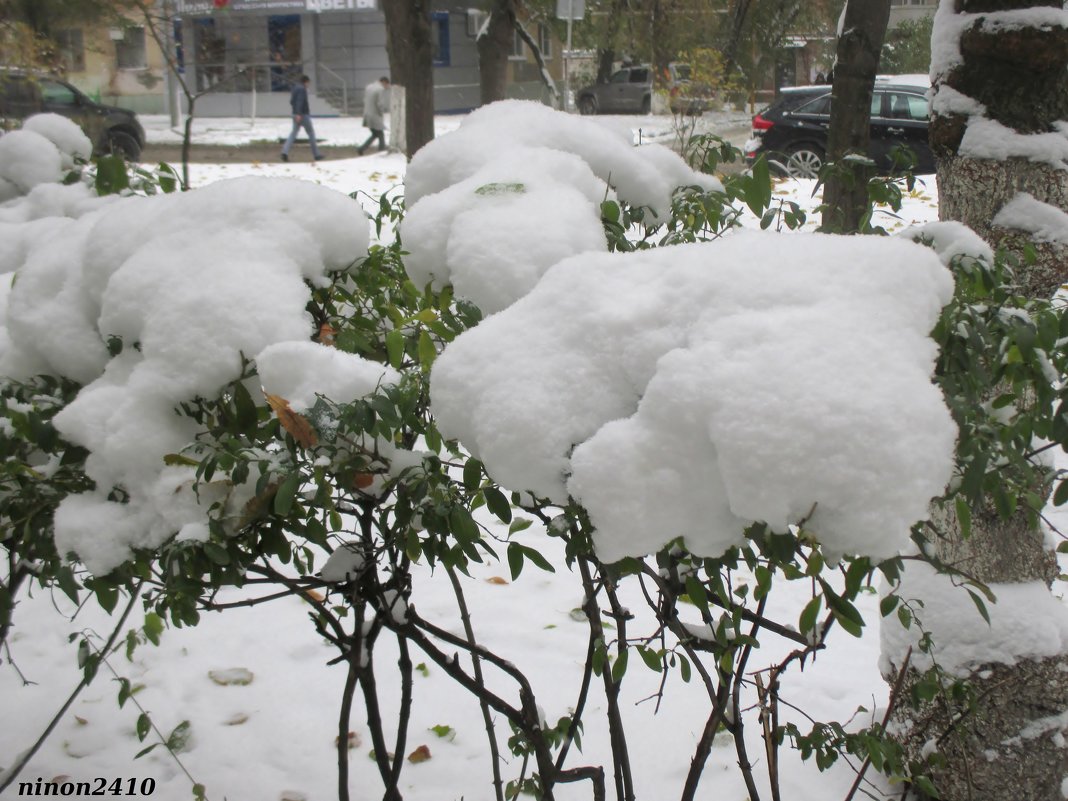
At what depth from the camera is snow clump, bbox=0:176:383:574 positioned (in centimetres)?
161

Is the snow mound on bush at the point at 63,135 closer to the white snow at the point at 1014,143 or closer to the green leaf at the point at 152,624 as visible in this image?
the green leaf at the point at 152,624

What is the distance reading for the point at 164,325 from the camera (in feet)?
5.36

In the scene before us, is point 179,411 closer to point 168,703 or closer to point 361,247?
point 361,247

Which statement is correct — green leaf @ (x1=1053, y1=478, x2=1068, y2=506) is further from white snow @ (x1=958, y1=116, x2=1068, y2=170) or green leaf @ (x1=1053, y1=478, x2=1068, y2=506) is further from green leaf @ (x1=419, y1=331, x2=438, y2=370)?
white snow @ (x1=958, y1=116, x2=1068, y2=170)

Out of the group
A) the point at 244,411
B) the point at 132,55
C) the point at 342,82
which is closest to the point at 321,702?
the point at 244,411

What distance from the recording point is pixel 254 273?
171cm

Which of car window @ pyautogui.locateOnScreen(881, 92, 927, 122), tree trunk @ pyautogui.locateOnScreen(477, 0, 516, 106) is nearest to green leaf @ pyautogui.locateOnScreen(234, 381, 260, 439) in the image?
tree trunk @ pyautogui.locateOnScreen(477, 0, 516, 106)

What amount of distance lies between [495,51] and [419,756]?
35.8 ft

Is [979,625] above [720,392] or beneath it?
beneath

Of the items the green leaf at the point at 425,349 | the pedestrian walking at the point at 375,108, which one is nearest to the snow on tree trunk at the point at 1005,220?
the green leaf at the point at 425,349

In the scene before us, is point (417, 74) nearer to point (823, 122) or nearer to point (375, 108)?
point (823, 122)

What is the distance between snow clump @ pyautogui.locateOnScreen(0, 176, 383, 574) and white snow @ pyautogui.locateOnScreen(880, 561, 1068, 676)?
1.91 m

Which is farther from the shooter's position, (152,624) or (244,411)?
(152,624)

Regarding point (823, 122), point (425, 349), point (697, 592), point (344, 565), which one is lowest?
point (344, 565)
